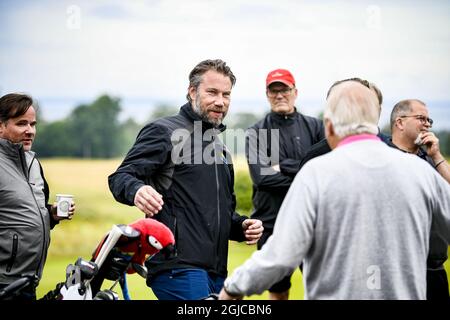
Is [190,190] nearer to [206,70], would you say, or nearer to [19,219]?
[206,70]

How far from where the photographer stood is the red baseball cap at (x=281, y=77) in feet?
21.8

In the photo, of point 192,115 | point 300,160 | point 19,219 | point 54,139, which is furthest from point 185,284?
point 54,139

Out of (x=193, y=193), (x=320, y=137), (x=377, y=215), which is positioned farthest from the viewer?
(x=320, y=137)

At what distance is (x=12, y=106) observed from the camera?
15.0 feet

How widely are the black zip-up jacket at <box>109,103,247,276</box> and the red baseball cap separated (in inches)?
98.9

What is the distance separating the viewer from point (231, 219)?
4316mm

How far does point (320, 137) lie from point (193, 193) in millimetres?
2797

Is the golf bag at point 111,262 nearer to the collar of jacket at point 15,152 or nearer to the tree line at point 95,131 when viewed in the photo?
the collar of jacket at point 15,152

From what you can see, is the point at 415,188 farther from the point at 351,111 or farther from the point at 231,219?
the point at 231,219

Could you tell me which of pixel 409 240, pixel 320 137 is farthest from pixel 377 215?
pixel 320 137

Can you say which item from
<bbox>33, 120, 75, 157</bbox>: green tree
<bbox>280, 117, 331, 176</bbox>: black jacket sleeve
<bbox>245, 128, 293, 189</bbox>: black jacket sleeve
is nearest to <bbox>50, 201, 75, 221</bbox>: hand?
<bbox>280, 117, 331, 176</bbox>: black jacket sleeve
